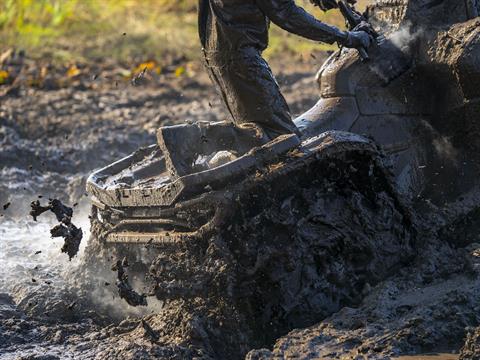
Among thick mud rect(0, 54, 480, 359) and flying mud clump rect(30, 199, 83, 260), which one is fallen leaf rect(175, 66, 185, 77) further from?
flying mud clump rect(30, 199, 83, 260)

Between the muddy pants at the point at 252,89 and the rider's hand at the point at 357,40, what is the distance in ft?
1.64

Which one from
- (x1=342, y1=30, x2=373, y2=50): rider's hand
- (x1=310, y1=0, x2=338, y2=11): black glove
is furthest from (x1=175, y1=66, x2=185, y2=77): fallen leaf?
(x1=342, y1=30, x2=373, y2=50): rider's hand

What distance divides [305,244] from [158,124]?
549 centimetres

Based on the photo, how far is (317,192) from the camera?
522cm

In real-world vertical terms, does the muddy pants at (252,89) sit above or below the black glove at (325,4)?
below

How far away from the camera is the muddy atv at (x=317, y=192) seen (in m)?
5.04

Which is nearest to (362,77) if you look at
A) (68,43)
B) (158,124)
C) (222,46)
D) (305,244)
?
(222,46)

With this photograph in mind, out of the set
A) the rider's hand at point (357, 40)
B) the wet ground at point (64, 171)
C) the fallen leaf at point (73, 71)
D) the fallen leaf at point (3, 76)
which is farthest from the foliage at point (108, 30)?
the rider's hand at point (357, 40)

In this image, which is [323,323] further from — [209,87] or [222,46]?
[209,87]

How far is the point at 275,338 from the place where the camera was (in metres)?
5.02

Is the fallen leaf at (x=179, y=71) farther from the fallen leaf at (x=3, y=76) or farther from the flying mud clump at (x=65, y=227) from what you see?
the flying mud clump at (x=65, y=227)

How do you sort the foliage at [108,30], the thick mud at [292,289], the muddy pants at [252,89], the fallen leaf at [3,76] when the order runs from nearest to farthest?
the thick mud at [292,289] → the muddy pants at [252,89] → the fallen leaf at [3,76] → the foliage at [108,30]

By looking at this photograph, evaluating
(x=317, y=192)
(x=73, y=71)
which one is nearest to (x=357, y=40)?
(x=317, y=192)

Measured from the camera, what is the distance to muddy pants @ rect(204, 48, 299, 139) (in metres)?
5.58
